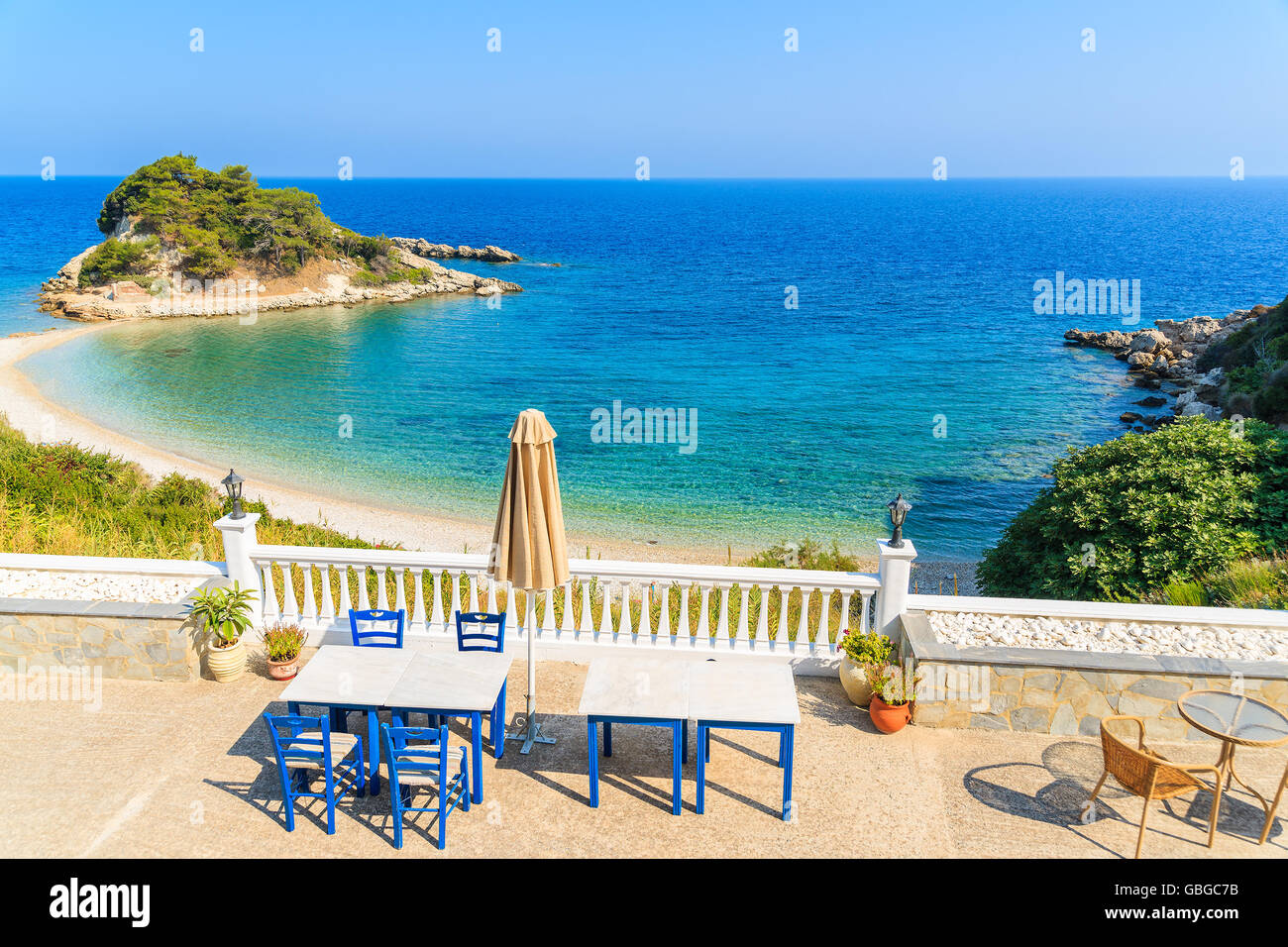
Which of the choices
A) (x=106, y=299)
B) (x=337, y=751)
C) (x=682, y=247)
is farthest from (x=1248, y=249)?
(x=337, y=751)

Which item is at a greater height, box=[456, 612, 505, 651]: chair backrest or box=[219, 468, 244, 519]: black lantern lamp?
box=[219, 468, 244, 519]: black lantern lamp

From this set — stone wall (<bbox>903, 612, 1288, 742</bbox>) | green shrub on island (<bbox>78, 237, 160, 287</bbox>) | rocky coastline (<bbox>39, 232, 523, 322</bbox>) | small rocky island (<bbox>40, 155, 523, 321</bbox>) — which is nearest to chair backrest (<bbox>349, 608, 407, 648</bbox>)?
stone wall (<bbox>903, 612, 1288, 742</bbox>)

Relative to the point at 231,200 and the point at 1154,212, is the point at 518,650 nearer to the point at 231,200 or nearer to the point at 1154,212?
the point at 231,200

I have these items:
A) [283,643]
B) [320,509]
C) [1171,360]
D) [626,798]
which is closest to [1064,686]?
[626,798]

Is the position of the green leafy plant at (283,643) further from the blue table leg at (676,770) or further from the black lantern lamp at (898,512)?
the black lantern lamp at (898,512)

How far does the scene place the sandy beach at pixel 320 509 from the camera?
853 inches

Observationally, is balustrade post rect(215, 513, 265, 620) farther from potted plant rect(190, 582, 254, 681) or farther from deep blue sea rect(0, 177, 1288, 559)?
deep blue sea rect(0, 177, 1288, 559)

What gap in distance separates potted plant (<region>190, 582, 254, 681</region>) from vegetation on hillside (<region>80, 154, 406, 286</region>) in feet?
206

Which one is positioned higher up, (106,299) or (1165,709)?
(106,299)

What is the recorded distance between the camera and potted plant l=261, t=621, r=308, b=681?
889 centimetres

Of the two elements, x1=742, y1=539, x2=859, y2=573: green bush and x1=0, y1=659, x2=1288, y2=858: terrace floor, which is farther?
x1=742, y1=539, x2=859, y2=573: green bush

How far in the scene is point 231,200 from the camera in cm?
6712

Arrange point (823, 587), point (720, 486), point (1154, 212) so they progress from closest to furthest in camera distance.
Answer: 1. point (823, 587)
2. point (720, 486)
3. point (1154, 212)
